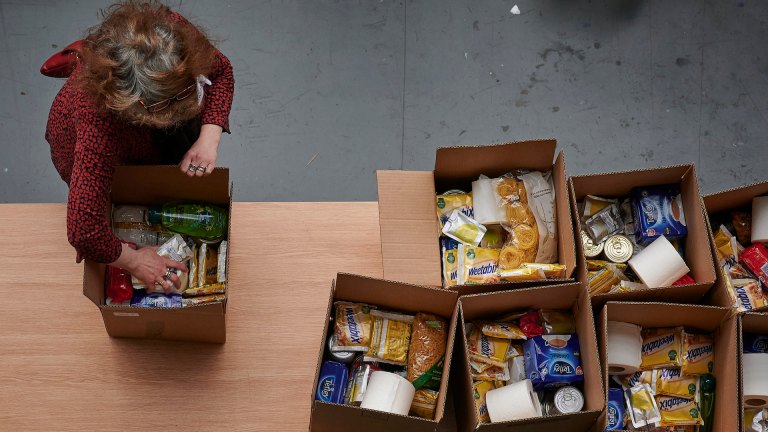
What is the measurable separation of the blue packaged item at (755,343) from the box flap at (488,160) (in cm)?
72

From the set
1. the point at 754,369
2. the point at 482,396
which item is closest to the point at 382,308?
the point at 482,396

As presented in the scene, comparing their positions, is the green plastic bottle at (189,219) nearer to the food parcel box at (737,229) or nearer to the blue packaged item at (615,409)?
the blue packaged item at (615,409)

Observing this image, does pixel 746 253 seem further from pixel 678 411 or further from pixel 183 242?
pixel 183 242

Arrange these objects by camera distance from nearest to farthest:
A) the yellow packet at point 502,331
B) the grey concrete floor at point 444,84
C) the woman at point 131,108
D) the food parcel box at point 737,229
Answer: the woman at point 131,108 → the yellow packet at point 502,331 → the food parcel box at point 737,229 → the grey concrete floor at point 444,84

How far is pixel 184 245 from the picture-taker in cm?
210

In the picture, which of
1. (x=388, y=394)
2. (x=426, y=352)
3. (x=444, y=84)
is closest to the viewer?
(x=388, y=394)

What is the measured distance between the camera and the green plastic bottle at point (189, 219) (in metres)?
2.12

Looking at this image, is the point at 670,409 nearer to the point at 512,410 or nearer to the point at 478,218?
the point at 512,410

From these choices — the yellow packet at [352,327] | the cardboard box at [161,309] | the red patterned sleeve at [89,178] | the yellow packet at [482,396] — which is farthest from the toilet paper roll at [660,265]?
the red patterned sleeve at [89,178]

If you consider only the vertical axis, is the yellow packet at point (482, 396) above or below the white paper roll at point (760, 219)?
below

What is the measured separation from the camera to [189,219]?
6.95 ft

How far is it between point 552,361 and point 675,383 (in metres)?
0.37

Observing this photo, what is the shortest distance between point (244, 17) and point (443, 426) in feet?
6.84

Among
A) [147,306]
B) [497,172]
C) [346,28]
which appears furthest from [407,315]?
[346,28]
